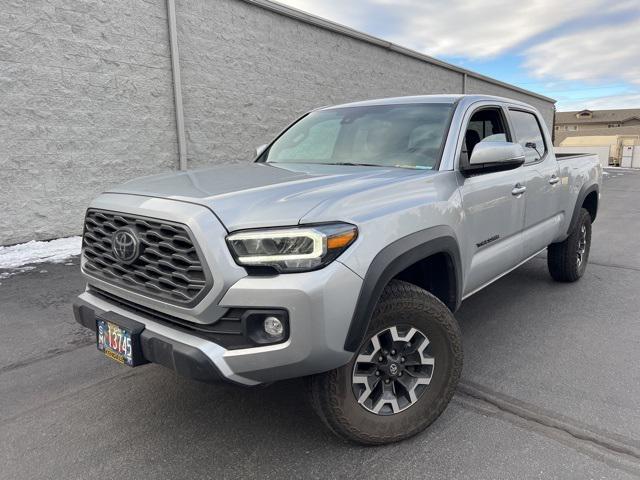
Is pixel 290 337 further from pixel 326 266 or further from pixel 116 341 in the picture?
pixel 116 341

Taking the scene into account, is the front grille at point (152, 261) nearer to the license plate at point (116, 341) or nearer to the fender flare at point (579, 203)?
the license plate at point (116, 341)

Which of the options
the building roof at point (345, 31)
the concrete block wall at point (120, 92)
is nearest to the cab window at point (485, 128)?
the concrete block wall at point (120, 92)

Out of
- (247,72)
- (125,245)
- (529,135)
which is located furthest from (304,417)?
(247,72)

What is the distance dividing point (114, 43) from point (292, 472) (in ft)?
22.7

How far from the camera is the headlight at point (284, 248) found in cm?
203

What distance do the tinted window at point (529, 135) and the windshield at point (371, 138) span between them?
3.46 feet

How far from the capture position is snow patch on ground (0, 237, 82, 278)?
5.86 meters

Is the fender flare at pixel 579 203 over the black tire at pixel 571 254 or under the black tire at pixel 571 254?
over

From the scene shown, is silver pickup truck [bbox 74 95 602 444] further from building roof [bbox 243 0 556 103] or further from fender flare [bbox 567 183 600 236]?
building roof [bbox 243 0 556 103]

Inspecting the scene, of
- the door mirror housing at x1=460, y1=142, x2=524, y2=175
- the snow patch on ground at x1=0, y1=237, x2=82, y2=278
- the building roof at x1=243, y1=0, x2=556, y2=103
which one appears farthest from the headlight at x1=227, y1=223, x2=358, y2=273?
the building roof at x1=243, y1=0, x2=556, y2=103

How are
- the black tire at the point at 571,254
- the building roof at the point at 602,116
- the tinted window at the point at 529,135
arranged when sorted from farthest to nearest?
the building roof at the point at 602,116 < the black tire at the point at 571,254 < the tinted window at the point at 529,135

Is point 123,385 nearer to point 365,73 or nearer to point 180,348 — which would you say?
point 180,348

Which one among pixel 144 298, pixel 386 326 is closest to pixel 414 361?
pixel 386 326

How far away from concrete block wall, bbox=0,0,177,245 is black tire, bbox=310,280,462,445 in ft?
19.8
